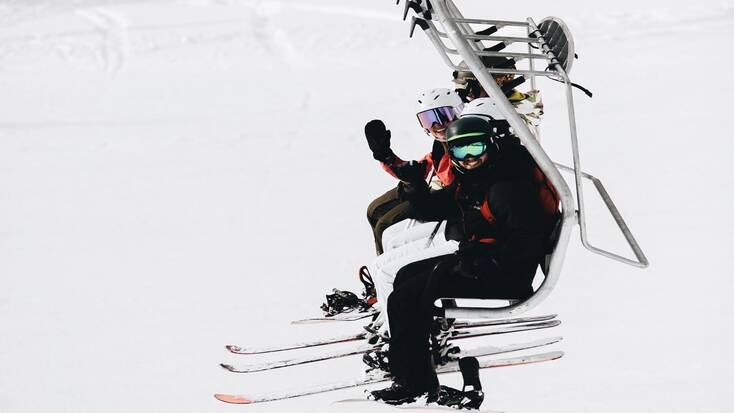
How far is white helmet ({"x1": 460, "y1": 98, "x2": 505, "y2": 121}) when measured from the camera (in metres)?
3.72

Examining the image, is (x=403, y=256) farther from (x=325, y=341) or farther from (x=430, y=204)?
(x=325, y=341)

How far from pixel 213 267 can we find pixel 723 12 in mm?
9556

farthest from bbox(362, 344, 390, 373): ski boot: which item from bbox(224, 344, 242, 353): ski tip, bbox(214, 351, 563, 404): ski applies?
bbox(224, 344, 242, 353): ski tip

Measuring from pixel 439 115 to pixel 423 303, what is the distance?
3.55ft

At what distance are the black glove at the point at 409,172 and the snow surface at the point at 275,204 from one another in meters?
0.94

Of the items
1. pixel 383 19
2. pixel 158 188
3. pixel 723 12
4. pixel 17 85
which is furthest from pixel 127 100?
pixel 723 12

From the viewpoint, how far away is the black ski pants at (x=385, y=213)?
4637 millimetres

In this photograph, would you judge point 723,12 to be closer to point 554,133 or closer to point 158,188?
point 554,133

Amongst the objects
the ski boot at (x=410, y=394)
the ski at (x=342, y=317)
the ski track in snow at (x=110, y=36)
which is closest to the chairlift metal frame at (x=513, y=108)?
the ski boot at (x=410, y=394)

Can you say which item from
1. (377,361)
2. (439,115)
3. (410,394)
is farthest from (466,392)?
(439,115)

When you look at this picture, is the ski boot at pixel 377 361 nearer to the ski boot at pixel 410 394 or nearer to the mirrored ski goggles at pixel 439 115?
the ski boot at pixel 410 394

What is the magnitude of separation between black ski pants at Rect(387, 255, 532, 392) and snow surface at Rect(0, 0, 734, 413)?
0.41 meters

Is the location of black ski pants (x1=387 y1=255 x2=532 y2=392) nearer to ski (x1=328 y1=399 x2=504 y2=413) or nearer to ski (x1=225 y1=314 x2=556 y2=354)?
ski (x1=328 y1=399 x2=504 y2=413)

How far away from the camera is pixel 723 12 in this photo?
12.3 meters
